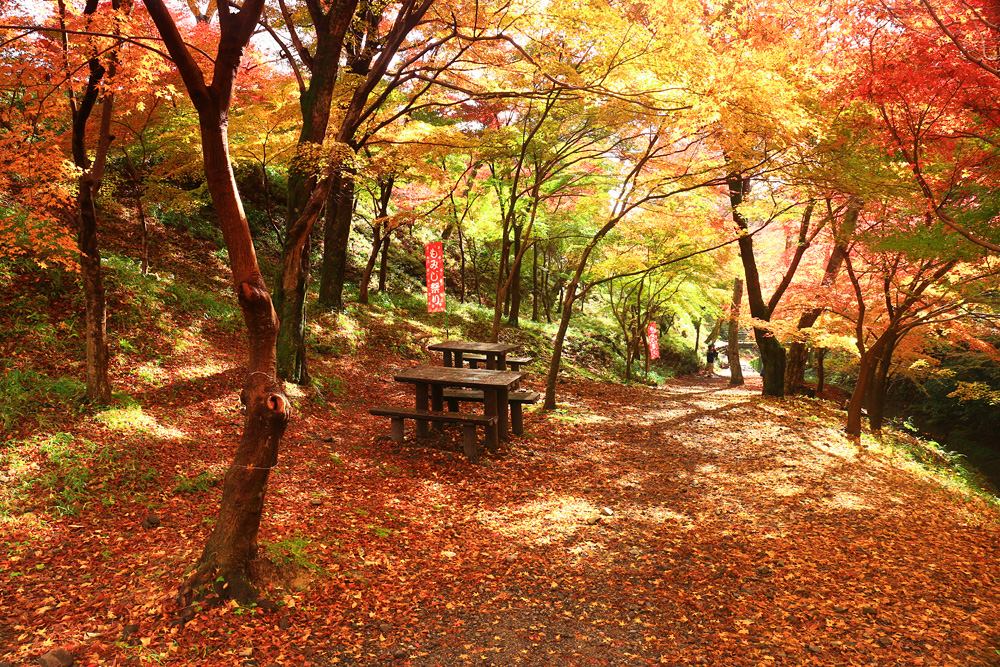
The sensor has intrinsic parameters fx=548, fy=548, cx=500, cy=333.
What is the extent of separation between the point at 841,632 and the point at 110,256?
10345mm

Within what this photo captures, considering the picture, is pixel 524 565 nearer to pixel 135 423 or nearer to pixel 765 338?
pixel 135 423

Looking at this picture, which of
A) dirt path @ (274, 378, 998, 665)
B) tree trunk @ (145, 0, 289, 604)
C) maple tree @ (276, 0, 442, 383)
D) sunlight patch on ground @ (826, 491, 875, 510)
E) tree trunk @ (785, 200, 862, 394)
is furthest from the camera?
tree trunk @ (785, 200, 862, 394)

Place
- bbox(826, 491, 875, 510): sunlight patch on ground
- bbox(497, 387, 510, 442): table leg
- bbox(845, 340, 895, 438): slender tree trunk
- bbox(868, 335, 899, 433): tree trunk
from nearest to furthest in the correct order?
1. bbox(826, 491, 875, 510): sunlight patch on ground
2. bbox(497, 387, 510, 442): table leg
3. bbox(845, 340, 895, 438): slender tree trunk
4. bbox(868, 335, 899, 433): tree trunk

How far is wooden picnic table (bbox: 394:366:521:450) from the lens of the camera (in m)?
6.43

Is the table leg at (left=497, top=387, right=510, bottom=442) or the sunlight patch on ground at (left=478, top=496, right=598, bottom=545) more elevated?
the table leg at (left=497, top=387, right=510, bottom=442)

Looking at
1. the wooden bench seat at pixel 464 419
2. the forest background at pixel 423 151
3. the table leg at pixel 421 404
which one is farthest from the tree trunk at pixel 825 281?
the table leg at pixel 421 404

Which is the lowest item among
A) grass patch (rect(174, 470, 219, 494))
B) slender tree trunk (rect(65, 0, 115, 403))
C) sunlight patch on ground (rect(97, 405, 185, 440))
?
grass patch (rect(174, 470, 219, 494))

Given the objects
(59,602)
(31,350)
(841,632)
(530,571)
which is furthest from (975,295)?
(31,350)

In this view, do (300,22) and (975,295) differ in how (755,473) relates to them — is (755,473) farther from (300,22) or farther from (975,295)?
(300,22)

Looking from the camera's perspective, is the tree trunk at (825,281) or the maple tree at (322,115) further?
the tree trunk at (825,281)

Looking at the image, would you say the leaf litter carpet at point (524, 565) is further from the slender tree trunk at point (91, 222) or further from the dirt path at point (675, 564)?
the slender tree trunk at point (91, 222)

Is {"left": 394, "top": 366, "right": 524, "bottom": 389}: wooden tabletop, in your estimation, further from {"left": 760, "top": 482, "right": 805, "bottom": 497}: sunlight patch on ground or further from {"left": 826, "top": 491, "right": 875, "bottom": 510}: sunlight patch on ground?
{"left": 826, "top": 491, "right": 875, "bottom": 510}: sunlight patch on ground

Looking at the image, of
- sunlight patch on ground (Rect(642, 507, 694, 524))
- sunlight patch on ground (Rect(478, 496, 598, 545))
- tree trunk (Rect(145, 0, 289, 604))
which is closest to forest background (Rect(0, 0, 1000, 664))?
tree trunk (Rect(145, 0, 289, 604))

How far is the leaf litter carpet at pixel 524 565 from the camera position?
3150mm
